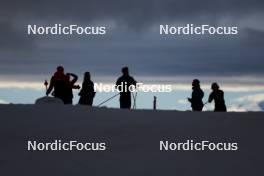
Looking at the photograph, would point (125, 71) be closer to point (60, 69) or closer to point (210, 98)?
point (60, 69)

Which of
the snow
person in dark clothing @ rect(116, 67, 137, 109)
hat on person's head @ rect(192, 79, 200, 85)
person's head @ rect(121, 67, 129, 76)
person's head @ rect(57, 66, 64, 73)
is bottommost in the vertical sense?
the snow

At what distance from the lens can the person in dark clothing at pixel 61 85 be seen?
22.8 m

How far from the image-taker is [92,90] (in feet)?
77.3

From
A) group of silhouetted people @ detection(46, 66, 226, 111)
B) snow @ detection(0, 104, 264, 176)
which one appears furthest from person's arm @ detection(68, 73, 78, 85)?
snow @ detection(0, 104, 264, 176)

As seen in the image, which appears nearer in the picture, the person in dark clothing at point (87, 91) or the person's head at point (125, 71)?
the person's head at point (125, 71)

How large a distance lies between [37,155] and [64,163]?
2.89 ft

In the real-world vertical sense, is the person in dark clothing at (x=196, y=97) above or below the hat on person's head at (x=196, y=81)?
below

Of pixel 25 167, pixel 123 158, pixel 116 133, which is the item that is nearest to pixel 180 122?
pixel 116 133

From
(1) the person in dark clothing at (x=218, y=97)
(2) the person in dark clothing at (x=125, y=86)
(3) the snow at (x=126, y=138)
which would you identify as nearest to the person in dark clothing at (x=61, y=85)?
(2) the person in dark clothing at (x=125, y=86)

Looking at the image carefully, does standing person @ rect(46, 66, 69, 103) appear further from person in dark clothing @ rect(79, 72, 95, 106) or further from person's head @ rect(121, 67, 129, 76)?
person's head @ rect(121, 67, 129, 76)

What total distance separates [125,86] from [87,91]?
4.43 feet

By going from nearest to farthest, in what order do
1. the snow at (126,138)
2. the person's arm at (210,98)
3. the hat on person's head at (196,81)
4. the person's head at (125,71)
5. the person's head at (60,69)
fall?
the snow at (126,138)
the person's head at (125,71)
the person's head at (60,69)
the hat on person's head at (196,81)
the person's arm at (210,98)

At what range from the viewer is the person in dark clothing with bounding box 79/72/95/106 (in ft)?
76.9

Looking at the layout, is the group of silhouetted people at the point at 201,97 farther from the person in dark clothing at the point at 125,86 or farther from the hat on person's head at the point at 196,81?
the person in dark clothing at the point at 125,86
